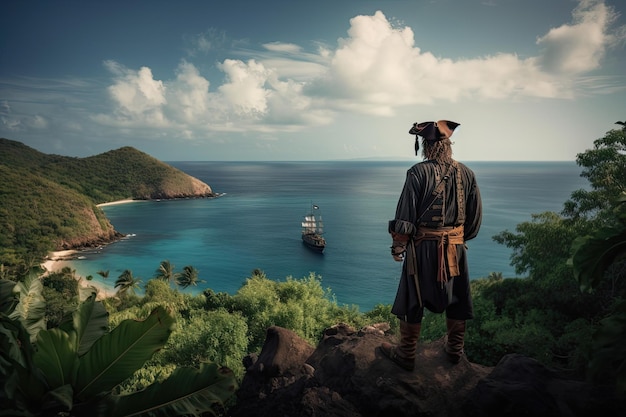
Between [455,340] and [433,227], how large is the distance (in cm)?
163

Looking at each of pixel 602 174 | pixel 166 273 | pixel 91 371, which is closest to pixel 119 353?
pixel 91 371

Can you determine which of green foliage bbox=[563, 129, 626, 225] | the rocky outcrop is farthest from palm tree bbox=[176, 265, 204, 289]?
the rocky outcrop

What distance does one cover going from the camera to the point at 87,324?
248cm

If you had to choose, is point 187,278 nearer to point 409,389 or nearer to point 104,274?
point 104,274

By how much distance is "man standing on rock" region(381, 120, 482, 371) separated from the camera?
458 centimetres

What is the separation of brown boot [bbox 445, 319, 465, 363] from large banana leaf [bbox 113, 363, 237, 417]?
3525 millimetres

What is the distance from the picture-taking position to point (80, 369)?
7.07ft

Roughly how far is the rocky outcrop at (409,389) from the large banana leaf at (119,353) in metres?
3.05

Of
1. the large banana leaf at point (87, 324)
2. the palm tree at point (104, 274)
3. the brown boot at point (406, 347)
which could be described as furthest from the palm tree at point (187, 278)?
the large banana leaf at point (87, 324)

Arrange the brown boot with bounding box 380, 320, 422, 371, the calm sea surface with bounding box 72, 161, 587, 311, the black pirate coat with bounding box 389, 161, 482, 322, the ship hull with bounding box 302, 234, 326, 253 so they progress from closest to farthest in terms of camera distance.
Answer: the black pirate coat with bounding box 389, 161, 482, 322 < the brown boot with bounding box 380, 320, 422, 371 < the calm sea surface with bounding box 72, 161, 587, 311 < the ship hull with bounding box 302, 234, 326, 253

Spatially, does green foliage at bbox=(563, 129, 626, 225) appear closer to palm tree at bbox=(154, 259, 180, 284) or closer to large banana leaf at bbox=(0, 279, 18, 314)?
large banana leaf at bbox=(0, 279, 18, 314)

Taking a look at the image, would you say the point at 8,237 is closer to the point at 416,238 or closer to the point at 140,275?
the point at 140,275

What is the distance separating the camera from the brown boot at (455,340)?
506 cm

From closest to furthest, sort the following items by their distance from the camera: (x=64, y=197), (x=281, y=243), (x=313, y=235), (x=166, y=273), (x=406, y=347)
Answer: (x=406, y=347) < (x=166, y=273) < (x=313, y=235) < (x=281, y=243) < (x=64, y=197)
